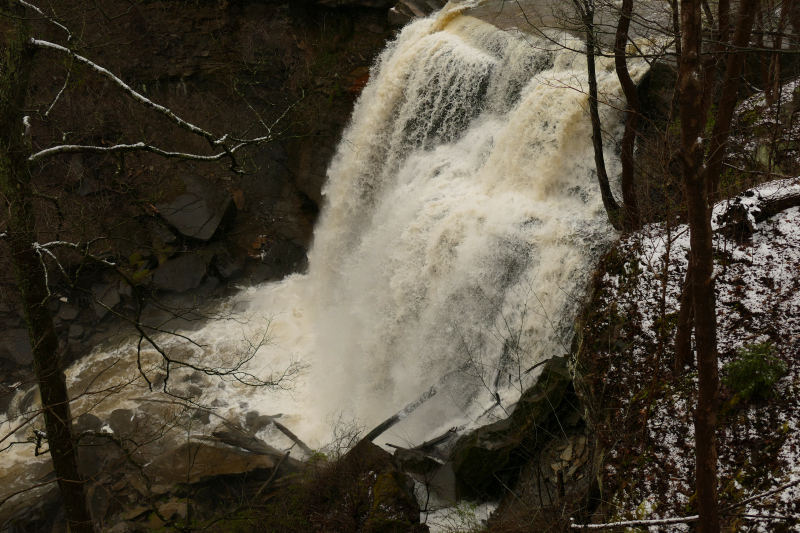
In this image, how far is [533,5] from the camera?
12.7 meters

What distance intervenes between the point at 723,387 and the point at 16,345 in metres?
13.5

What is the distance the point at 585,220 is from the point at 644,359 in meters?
2.96

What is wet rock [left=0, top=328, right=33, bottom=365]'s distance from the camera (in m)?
12.1

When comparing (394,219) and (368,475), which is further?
(394,219)

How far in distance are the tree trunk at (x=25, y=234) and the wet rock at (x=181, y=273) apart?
28.9 feet

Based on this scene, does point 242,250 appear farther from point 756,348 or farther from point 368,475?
point 756,348

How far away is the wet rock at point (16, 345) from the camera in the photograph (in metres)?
12.1

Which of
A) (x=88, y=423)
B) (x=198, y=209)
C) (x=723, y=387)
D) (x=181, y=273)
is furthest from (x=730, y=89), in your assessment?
(x=181, y=273)

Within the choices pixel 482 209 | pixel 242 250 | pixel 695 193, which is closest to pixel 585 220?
pixel 482 209

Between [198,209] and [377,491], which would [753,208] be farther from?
[198,209]

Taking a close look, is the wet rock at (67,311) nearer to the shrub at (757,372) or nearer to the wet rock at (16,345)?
the wet rock at (16,345)

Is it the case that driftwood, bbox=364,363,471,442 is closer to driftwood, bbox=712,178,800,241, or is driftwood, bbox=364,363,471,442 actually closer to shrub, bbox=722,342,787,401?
driftwood, bbox=712,178,800,241

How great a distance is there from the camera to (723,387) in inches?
186

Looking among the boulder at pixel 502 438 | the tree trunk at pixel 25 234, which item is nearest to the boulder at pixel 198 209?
the tree trunk at pixel 25 234
